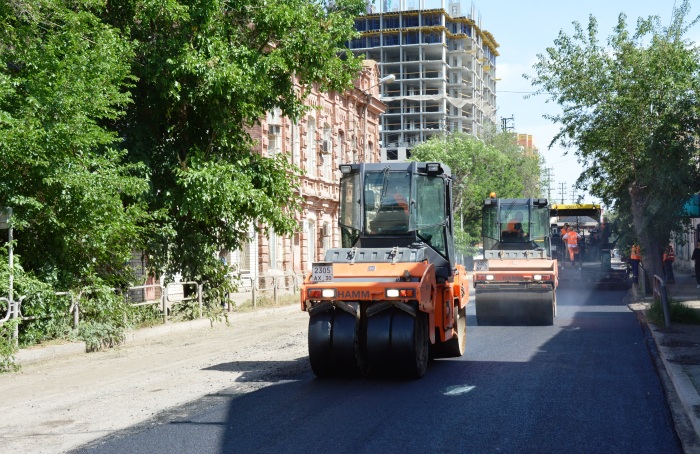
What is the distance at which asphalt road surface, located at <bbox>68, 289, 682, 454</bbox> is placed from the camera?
8078 mm

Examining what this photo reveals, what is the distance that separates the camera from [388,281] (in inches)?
462

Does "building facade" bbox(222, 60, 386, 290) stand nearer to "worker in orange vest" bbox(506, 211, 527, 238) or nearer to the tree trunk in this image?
"worker in orange vest" bbox(506, 211, 527, 238)

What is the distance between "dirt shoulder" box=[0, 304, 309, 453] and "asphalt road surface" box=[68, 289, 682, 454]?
0.51 feet

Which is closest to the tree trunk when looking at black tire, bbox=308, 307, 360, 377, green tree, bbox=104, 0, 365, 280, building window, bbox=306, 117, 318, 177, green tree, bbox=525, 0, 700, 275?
green tree, bbox=525, 0, 700, 275

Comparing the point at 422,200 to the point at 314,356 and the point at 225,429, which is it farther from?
the point at 225,429

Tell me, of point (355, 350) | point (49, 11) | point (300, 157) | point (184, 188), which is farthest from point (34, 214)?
point (300, 157)

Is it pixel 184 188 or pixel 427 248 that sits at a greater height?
pixel 184 188

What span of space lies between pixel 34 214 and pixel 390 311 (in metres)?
7.14

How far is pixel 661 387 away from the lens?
36.8ft

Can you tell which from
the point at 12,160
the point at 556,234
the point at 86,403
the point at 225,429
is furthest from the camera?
the point at 556,234

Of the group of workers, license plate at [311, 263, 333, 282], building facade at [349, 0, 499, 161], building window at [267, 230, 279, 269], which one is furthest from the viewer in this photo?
building facade at [349, 0, 499, 161]

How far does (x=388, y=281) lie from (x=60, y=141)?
647cm

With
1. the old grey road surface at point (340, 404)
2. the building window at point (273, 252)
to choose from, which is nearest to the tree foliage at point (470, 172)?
the building window at point (273, 252)

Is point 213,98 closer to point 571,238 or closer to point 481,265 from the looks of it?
point 481,265
